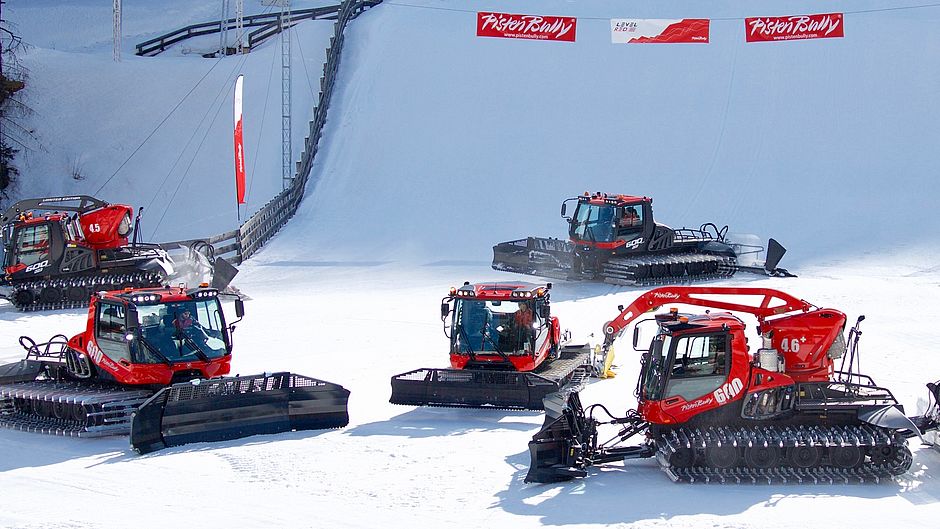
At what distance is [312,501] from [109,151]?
28.2 metres

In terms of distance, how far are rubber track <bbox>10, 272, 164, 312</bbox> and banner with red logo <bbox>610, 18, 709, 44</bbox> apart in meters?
21.7

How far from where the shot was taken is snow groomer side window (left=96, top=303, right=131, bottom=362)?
14.2 meters

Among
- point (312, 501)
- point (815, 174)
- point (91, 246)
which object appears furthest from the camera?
point (815, 174)

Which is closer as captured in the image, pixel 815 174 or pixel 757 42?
pixel 815 174

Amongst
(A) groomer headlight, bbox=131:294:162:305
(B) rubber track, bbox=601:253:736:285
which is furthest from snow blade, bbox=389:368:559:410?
(B) rubber track, bbox=601:253:736:285

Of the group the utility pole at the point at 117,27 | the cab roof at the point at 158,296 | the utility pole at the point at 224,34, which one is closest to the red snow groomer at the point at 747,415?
the cab roof at the point at 158,296

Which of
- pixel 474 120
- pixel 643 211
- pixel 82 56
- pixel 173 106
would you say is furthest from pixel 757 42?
pixel 82 56

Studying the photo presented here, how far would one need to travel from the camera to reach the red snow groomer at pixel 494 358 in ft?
47.3

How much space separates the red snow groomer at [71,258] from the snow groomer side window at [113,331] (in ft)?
26.8

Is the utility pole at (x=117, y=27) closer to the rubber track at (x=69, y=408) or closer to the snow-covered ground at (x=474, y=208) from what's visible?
the snow-covered ground at (x=474, y=208)

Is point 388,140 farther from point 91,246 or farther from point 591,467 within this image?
point 591,467

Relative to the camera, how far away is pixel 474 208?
32.5 meters

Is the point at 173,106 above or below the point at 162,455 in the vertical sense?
above

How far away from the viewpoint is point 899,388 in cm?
1562
